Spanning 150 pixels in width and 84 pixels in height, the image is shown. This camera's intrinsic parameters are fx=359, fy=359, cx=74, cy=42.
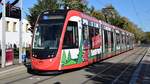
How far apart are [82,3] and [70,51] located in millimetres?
29560

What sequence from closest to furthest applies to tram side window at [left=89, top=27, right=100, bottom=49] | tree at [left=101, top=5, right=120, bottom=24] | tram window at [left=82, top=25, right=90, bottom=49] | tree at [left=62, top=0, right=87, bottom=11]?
1. tram window at [left=82, top=25, right=90, bottom=49]
2. tram side window at [left=89, top=27, right=100, bottom=49]
3. tree at [left=62, top=0, right=87, bottom=11]
4. tree at [left=101, top=5, right=120, bottom=24]

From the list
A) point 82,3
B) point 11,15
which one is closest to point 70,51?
point 11,15

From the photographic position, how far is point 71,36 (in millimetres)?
17547

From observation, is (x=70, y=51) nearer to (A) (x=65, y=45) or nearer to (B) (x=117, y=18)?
(A) (x=65, y=45)

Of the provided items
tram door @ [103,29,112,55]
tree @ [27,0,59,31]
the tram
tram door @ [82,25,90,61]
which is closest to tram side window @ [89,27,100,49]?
tram door @ [82,25,90,61]

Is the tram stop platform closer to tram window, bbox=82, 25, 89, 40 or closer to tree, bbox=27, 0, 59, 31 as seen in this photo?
tram window, bbox=82, 25, 89, 40

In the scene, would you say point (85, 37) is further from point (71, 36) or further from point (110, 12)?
point (110, 12)

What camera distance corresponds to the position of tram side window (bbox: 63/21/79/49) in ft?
56.0

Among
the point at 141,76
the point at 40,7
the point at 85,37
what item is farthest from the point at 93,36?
the point at 40,7

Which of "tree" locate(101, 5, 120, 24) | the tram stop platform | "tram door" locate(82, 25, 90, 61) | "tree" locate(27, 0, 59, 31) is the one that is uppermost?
"tree" locate(101, 5, 120, 24)

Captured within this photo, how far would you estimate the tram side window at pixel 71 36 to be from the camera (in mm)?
17064

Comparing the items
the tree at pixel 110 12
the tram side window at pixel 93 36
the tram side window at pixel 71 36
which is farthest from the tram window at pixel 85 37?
the tree at pixel 110 12

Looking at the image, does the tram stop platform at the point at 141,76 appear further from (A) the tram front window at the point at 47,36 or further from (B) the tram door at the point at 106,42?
(B) the tram door at the point at 106,42

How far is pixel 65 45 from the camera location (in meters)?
17.0
